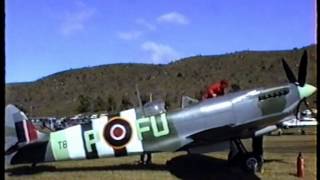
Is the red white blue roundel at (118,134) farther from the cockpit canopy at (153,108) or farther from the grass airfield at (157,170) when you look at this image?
the grass airfield at (157,170)

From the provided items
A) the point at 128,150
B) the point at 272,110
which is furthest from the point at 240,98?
the point at 128,150

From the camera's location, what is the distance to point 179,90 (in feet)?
292

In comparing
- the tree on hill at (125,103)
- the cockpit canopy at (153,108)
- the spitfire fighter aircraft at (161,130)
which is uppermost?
the tree on hill at (125,103)

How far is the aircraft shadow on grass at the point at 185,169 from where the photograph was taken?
11627mm

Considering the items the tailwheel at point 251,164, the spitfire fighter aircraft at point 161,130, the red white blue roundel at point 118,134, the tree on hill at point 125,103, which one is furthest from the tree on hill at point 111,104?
the tailwheel at point 251,164

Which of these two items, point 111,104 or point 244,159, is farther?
point 111,104

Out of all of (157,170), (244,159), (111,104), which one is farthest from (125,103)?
(244,159)

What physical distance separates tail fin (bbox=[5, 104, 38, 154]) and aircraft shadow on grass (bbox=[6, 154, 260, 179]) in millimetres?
691

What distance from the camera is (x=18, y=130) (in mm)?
12164

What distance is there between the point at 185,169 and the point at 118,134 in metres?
1.94

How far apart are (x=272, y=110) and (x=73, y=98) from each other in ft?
289

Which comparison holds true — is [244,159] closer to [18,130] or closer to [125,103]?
[18,130]

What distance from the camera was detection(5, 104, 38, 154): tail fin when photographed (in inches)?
469

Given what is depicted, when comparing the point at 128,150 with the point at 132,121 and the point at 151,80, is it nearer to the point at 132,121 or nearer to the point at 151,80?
the point at 132,121
